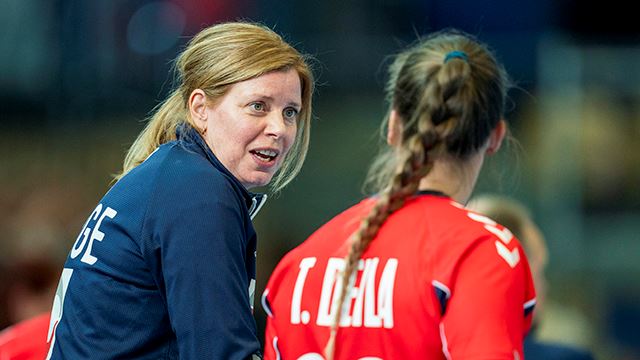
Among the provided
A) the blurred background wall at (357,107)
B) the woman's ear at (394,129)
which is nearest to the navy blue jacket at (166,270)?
the woman's ear at (394,129)

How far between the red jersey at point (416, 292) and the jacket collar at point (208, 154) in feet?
0.54

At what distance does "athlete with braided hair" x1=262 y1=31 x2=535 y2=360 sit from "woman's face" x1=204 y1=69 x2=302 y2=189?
0.73ft

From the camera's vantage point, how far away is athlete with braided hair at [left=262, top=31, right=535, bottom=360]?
1.99 meters

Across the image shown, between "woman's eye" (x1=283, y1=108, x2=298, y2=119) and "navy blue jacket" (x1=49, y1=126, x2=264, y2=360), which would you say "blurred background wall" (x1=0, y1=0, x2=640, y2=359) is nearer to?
"woman's eye" (x1=283, y1=108, x2=298, y2=119)

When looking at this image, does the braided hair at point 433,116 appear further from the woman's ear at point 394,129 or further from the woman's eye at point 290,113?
the woman's eye at point 290,113

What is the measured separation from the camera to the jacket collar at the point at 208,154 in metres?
2.26

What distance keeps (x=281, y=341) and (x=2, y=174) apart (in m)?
5.60

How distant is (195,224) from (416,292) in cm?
46

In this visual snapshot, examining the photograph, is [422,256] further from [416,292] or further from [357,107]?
[357,107]

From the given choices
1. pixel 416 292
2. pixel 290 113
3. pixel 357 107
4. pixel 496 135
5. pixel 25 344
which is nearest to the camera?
pixel 416 292

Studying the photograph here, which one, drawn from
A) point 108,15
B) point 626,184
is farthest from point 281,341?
point 108,15

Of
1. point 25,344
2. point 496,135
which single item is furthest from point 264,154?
point 25,344

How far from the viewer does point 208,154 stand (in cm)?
230

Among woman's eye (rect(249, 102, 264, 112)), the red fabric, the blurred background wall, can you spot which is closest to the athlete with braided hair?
woman's eye (rect(249, 102, 264, 112))
